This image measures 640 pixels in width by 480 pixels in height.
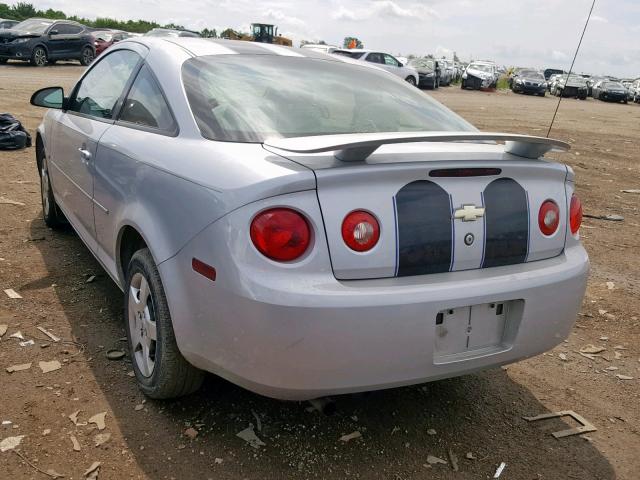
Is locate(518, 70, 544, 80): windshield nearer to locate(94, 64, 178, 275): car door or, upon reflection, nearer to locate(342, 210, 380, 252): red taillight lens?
locate(94, 64, 178, 275): car door

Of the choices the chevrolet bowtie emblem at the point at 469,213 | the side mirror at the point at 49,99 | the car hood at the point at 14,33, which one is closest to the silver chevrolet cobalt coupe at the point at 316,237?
the chevrolet bowtie emblem at the point at 469,213

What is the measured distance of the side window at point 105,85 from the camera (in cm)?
353

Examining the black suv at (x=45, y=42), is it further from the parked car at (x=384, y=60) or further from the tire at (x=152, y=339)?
the tire at (x=152, y=339)

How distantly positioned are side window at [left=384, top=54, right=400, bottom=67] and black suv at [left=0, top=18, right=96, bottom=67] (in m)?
11.6

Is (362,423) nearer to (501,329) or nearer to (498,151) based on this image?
(501,329)

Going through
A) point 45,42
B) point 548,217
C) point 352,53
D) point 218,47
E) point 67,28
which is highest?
point 218,47

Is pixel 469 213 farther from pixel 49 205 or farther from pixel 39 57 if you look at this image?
pixel 39 57

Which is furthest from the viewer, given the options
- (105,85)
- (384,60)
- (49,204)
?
(384,60)

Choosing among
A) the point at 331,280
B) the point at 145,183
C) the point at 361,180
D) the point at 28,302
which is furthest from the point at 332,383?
the point at 28,302

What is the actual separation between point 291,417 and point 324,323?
34.1 inches

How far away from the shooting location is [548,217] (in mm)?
2631

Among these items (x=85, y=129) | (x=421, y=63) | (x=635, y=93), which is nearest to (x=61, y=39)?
(x=421, y=63)

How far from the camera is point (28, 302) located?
12.5 feet

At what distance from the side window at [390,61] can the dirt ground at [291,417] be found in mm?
22958
